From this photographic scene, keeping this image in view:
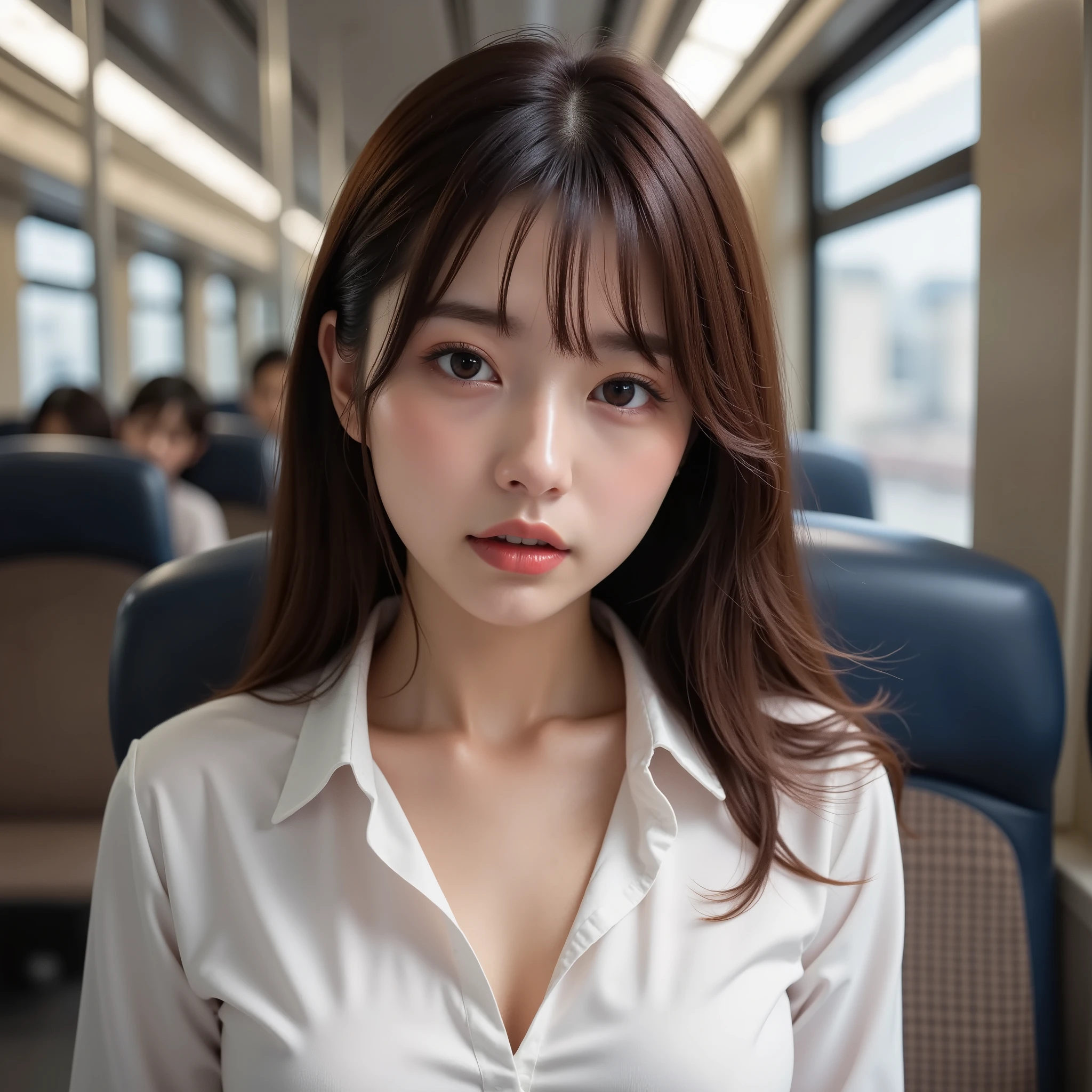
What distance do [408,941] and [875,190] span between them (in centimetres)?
391

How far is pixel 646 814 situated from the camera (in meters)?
0.86

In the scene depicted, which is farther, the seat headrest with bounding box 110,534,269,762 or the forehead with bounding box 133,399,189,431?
A: the forehead with bounding box 133,399,189,431

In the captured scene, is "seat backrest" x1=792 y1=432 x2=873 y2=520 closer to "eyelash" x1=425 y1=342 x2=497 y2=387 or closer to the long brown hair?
the long brown hair

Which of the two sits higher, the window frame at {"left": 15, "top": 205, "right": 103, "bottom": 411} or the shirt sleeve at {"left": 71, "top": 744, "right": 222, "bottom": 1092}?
→ the window frame at {"left": 15, "top": 205, "right": 103, "bottom": 411}

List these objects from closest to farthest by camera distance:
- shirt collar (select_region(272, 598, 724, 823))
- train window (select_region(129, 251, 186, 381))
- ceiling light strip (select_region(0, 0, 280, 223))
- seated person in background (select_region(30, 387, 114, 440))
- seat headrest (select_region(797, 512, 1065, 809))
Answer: shirt collar (select_region(272, 598, 724, 823)) → seat headrest (select_region(797, 512, 1065, 809)) → seated person in background (select_region(30, 387, 114, 440)) → ceiling light strip (select_region(0, 0, 280, 223)) → train window (select_region(129, 251, 186, 381))

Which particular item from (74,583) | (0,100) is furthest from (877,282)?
(0,100)

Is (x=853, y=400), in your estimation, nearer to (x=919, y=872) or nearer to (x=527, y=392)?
(x=919, y=872)

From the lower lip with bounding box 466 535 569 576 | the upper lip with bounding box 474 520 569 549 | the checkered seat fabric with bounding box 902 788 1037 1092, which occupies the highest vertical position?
the upper lip with bounding box 474 520 569 549

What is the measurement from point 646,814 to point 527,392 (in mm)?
342

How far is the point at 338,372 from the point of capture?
876 millimetres

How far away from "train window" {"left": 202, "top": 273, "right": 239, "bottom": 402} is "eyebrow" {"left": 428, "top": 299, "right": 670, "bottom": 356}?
14.2 metres

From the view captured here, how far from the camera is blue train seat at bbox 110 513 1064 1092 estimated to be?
1.02m

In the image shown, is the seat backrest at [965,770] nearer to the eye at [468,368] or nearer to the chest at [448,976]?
the chest at [448,976]

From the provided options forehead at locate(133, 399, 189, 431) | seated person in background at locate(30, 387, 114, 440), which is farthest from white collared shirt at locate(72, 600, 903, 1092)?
seated person in background at locate(30, 387, 114, 440)
